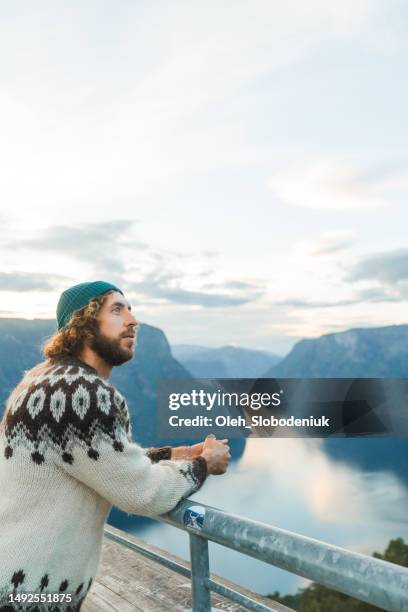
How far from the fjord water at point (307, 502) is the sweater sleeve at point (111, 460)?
6800 cm

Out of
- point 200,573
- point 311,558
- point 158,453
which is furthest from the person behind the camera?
point 158,453

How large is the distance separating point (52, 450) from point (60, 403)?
17 centimetres

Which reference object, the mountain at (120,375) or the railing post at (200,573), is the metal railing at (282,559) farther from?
the mountain at (120,375)

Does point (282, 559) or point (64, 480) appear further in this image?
point (64, 480)

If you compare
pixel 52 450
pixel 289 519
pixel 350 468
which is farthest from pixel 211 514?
pixel 350 468

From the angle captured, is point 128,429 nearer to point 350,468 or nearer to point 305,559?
point 305,559

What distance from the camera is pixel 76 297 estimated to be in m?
2.32

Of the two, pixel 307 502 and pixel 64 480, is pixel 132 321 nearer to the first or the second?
pixel 64 480

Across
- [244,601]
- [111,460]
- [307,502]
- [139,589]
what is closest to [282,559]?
[244,601]

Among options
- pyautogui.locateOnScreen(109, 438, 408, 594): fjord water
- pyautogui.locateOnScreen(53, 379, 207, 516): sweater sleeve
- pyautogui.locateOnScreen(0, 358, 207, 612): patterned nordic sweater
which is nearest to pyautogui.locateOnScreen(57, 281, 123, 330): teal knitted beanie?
pyautogui.locateOnScreen(0, 358, 207, 612): patterned nordic sweater

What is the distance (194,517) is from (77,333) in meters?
0.79

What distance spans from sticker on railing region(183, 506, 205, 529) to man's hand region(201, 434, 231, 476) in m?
0.23

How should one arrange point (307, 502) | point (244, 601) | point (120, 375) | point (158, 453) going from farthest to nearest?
point (120, 375) < point (307, 502) < point (158, 453) < point (244, 601)

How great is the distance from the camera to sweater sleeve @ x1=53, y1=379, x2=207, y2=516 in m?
1.95
